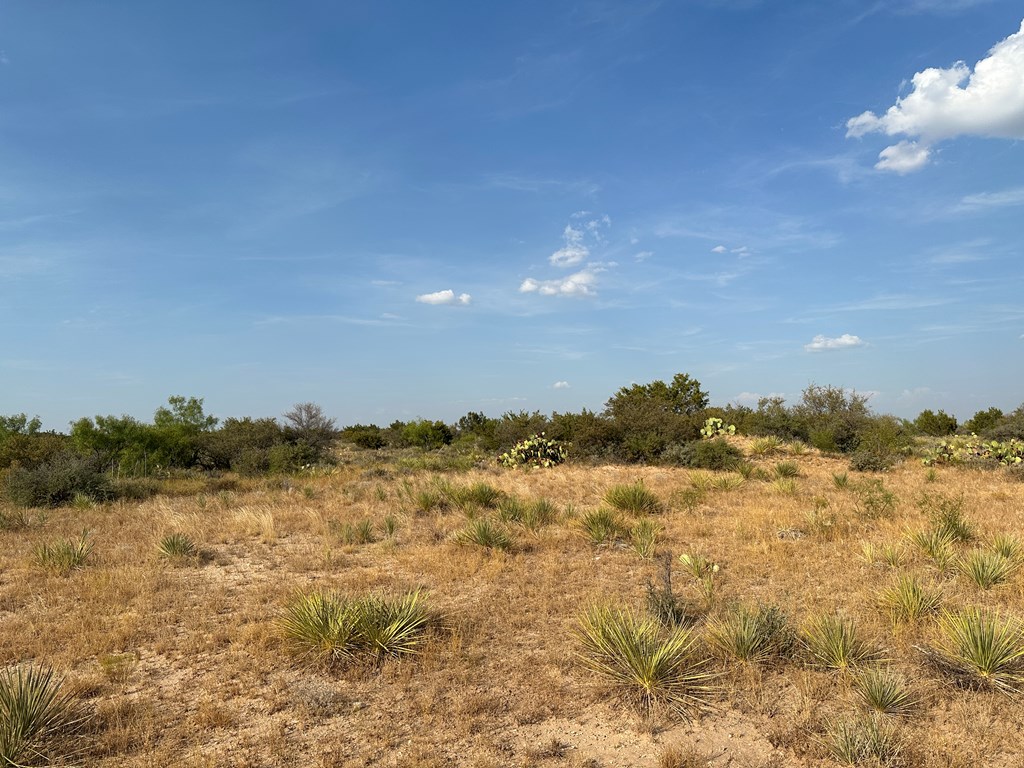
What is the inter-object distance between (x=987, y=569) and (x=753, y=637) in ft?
13.4

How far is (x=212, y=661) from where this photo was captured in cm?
554

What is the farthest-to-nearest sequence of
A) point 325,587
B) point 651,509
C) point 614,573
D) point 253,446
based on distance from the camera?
point 253,446, point 651,509, point 614,573, point 325,587

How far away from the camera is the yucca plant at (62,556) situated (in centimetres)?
860

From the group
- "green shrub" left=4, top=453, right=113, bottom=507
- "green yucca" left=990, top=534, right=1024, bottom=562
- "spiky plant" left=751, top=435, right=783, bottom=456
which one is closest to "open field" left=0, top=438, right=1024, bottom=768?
"green yucca" left=990, top=534, right=1024, bottom=562

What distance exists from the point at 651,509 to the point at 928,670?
772 centimetres

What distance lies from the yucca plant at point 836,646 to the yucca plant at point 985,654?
51cm

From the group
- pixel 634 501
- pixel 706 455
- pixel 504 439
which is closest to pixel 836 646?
pixel 634 501

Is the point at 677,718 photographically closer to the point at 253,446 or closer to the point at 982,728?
the point at 982,728

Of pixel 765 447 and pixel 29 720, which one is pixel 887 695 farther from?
pixel 765 447

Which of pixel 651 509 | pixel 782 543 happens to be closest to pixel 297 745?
pixel 782 543

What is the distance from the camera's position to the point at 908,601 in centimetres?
607

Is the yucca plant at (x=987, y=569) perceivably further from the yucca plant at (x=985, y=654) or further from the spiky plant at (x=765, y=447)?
the spiky plant at (x=765, y=447)

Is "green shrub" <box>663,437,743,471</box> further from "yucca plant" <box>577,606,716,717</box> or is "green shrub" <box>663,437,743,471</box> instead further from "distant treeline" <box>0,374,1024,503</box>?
"yucca plant" <box>577,606,716,717</box>

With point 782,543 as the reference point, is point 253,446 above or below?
above
